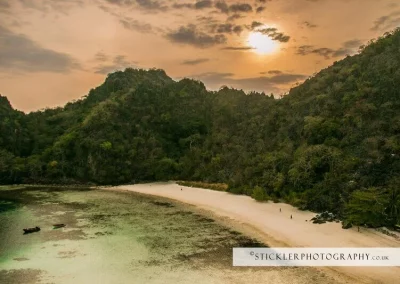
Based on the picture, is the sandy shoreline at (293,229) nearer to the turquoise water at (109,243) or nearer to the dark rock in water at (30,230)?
the turquoise water at (109,243)

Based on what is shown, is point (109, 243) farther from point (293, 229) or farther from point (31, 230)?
point (293, 229)

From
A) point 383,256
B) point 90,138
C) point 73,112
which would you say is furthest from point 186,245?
point 73,112

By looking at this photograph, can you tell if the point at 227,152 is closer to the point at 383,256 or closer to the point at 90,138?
the point at 90,138

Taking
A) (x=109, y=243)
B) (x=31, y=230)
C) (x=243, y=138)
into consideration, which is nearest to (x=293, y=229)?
(x=109, y=243)

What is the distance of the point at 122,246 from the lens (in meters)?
29.3

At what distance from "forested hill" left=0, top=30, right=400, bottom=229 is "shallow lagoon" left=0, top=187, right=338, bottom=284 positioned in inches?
492

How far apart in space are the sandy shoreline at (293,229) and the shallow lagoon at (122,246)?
254 cm

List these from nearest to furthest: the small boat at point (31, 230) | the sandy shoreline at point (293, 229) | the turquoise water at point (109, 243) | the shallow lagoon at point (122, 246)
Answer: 1. the sandy shoreline at point (293, 229)
2. the shallow lagoon at point (122, 246)
3. the turquoise water at point (109, 243)
4. the small boat at point (31, 230)

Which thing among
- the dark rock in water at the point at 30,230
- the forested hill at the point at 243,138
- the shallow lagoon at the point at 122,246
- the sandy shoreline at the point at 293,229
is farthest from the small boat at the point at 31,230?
the forested hill at the point at 243,138

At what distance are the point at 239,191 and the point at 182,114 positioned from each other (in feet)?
131

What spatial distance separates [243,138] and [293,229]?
121 ft

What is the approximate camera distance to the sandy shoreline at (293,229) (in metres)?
22.6

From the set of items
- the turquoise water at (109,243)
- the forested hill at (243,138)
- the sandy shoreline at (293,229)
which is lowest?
the turquoise water at (109,243)

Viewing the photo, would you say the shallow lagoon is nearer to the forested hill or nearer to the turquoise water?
the turquoise water
